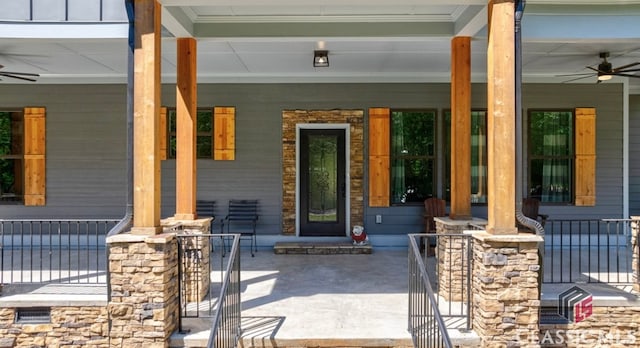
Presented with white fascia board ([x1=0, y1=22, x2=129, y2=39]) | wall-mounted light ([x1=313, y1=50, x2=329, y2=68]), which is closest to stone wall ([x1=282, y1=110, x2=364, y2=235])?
wall-mounted light ([x1=313, y1=50, x2=329, y2=68])

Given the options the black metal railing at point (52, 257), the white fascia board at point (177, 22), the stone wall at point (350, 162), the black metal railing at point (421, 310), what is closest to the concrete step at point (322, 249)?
the stone wall at point (350, 162)

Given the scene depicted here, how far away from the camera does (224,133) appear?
26.7 feet

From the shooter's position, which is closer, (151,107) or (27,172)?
(151,107)

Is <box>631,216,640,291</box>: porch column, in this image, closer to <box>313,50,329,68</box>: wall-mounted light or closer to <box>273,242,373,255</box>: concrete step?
<box>273,242,373,255</box>: concrete step

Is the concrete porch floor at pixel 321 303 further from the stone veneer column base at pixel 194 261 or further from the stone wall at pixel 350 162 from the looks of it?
the stone wall at pixel 350 162

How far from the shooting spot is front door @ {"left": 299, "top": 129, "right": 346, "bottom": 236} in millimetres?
8336

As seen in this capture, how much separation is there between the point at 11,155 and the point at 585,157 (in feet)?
35.6

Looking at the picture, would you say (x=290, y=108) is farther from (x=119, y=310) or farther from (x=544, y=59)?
(x=119, y=310)

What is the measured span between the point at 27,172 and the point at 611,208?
36.2 feet

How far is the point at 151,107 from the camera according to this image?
13.2 feet

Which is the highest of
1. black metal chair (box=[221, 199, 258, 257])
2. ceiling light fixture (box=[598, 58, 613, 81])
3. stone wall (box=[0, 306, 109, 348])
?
ceiling light fixture (box=[598, 58, 613, 81])

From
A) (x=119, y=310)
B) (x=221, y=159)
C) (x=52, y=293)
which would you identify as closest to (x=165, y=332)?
(x=119, y=310)

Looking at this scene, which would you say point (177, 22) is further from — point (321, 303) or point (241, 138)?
point (241, 138)

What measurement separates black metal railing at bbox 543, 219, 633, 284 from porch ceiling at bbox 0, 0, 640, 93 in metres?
2.39
